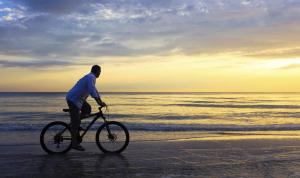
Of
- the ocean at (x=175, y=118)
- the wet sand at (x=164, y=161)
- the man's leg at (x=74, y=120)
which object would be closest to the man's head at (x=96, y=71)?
the man's leg at (x=74, y=120)

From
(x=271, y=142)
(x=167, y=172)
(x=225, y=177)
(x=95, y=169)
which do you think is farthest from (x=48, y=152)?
(x=271, y=142)

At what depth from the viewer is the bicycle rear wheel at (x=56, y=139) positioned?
31.1 feet

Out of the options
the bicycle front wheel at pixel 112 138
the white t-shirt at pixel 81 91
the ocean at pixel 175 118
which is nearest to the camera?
the white t-shirt at pixel 81 91

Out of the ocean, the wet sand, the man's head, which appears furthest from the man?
the ocean

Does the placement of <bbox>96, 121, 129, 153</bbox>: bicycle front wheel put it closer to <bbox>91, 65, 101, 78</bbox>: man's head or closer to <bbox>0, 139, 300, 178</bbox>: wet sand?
<bbox>0, 139, 300, 178</bbox>: wet sand

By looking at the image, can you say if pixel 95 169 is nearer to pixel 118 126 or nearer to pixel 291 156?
pixel 118 126

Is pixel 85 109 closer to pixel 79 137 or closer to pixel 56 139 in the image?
pixel 79 137

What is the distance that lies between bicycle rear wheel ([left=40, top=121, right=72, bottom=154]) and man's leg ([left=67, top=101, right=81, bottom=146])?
184mm

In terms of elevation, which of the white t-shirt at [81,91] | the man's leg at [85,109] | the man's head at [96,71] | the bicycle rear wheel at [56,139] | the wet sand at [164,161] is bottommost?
the wet sand at [164,161]

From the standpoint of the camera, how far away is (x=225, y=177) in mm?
6676

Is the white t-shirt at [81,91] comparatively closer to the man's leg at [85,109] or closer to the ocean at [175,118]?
the man's leg at [85,109]

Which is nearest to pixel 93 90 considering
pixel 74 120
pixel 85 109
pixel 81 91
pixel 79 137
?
pixel 81 91

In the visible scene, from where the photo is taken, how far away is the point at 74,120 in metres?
9.27

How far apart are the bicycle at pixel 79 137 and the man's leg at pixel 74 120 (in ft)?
0.40
